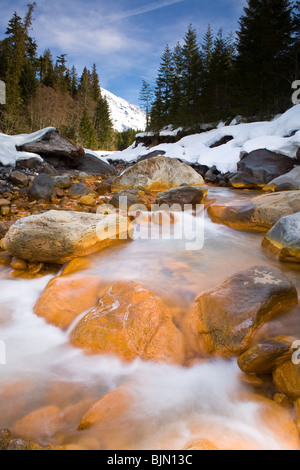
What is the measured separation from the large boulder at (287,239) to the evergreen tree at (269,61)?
19669 millimetres

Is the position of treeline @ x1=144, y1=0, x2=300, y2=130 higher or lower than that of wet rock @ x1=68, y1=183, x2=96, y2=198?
higher

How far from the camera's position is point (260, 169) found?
385 inches

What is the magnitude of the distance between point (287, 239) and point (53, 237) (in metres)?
3.32

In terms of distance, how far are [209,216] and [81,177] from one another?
7314 millimetres

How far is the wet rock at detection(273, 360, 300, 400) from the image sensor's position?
146 centimetres

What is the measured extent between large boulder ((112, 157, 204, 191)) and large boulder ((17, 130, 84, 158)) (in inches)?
199

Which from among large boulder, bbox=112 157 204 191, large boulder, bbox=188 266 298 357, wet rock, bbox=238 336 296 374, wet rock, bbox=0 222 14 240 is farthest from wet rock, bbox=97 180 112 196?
wet rock, bbox=238 336 296 374

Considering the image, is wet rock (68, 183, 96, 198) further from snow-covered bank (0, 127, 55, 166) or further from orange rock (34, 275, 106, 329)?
orange rock (34, 275, 106, 329)

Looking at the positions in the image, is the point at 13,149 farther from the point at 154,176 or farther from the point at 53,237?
the point at 53,237

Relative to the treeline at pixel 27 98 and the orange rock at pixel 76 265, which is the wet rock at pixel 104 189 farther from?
the treeline at pixel 27 98

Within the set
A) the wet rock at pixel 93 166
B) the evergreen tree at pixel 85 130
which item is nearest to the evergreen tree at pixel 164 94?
the evergreen tree at pixel 85 130

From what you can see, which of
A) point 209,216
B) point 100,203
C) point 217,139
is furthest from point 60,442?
point 217,139

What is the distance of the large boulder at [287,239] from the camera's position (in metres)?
3.20

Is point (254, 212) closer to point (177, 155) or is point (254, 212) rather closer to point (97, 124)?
point (177, 155)
